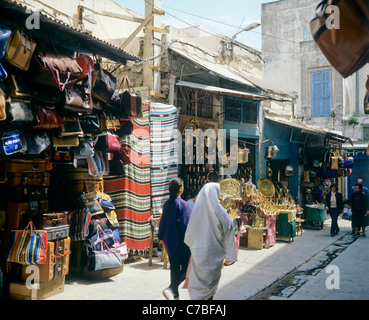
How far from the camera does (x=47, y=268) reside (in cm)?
542

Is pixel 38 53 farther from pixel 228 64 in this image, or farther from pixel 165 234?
pixel 228 64

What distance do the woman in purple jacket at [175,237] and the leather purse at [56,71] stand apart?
6.86 ft

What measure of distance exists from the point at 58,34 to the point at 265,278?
18.0 ft

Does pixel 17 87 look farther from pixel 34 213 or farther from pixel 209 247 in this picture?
pixel 209 247

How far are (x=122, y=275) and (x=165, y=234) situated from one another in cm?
195

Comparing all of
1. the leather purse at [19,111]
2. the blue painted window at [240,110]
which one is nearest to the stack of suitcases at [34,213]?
the leather purse at [19,111]

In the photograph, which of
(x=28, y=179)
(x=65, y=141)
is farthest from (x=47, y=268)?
(x=65, y=141)

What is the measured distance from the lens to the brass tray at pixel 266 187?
11789mm

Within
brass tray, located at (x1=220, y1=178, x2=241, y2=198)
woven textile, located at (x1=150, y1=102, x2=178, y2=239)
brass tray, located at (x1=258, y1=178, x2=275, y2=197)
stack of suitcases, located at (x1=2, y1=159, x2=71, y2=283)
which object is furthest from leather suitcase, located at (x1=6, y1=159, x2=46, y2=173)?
brass tray, located at (x1=258, y1=178, x2=275, y2=197)

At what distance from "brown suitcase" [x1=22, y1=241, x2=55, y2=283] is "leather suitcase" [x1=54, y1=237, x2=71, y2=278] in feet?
0.33

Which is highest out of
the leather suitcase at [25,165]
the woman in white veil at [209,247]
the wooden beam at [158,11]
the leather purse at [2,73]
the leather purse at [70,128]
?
the wooden beam at [158,11]

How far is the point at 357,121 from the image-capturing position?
20125 millimetres

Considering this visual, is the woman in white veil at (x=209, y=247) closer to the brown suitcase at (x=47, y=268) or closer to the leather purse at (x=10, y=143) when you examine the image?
the brown suitcase at (x=47, y=268)
